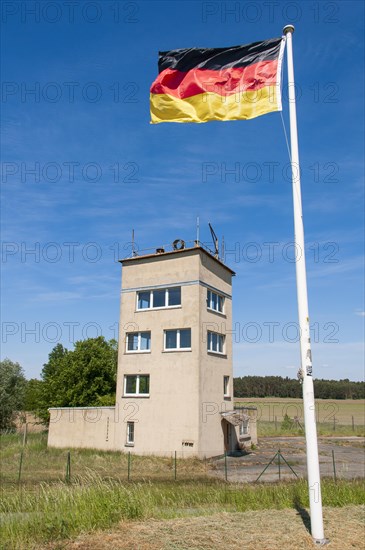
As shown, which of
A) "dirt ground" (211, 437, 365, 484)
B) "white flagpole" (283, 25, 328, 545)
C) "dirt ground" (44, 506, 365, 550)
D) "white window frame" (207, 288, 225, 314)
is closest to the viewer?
"dirt ground" (44, 506, 365, 550)

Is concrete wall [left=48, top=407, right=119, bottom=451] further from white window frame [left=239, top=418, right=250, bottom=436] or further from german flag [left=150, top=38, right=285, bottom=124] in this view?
german flag [left=150, top=38, right=285, bottom=124]

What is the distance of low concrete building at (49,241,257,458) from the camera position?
2573cm

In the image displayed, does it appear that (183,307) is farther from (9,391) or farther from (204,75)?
(9,391)

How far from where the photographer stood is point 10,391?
1969 inches

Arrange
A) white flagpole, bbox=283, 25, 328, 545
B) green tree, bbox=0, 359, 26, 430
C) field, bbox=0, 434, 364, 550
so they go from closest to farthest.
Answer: field, bbox=0, 434, 364, 550 < white flagpole, bbox=283, 25, 328, 545 < green tree, bbox=0, 359, 26, 430

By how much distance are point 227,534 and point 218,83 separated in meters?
9.22

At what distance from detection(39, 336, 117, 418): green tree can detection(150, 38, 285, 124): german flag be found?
36165 mm

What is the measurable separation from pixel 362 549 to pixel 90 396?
38696 mm

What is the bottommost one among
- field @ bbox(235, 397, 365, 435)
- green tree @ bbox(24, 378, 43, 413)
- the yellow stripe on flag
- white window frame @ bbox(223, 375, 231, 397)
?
field @ bbox(235, 397, 365, 435)

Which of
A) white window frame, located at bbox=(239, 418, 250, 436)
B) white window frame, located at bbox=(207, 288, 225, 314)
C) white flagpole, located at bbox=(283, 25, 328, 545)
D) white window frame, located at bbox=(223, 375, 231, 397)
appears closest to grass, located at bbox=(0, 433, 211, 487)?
white window frame, located at bbox=(223, 375, 231, 397)

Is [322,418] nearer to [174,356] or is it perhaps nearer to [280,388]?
[280,388]

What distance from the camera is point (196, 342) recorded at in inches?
1025

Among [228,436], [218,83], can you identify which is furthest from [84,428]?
[218,83]

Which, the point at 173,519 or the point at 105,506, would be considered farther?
the point at 105,506
